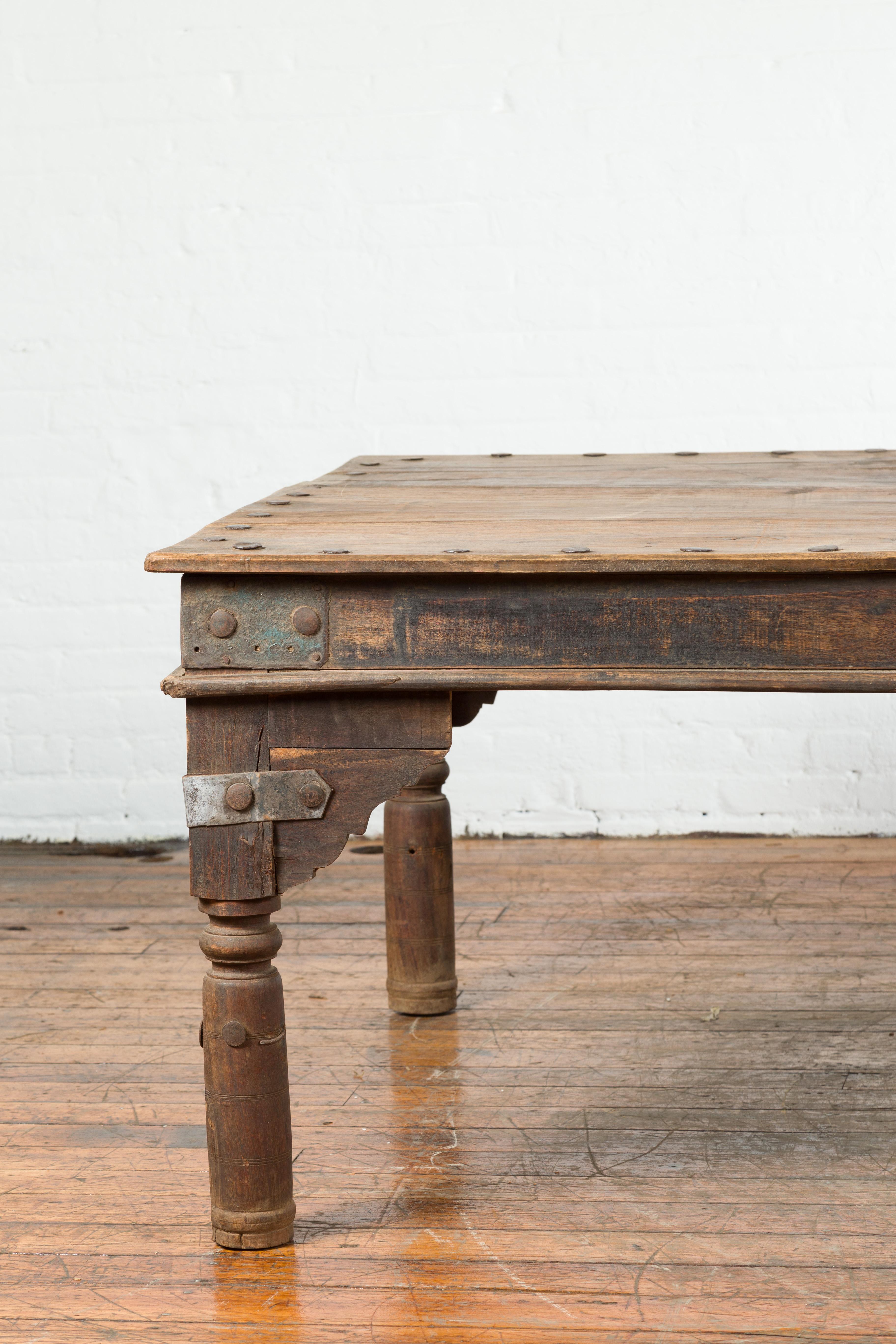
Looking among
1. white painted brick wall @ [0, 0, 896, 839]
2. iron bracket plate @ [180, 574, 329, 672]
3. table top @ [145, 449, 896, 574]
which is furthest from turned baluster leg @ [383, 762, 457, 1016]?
white painted brick wall @ [0, 0, 896, 839]

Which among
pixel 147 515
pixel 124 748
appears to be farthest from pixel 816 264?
pixel 124 748

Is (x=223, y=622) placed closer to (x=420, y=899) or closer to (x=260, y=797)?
(x=260, y=797)

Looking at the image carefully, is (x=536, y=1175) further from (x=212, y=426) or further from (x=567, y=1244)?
(x=212, y=426)

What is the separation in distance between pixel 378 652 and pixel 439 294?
2092 millimetres

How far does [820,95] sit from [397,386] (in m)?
1.13

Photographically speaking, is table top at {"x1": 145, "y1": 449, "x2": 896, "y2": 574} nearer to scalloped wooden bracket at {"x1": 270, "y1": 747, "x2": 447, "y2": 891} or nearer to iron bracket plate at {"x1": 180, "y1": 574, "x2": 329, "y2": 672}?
iron bracket plate at {"x1": 180, "y1": 574, "x2": 329, "y2": 672}

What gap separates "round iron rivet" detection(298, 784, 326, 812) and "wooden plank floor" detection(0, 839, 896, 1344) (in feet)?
1.70

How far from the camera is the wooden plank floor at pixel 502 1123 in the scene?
169 cm

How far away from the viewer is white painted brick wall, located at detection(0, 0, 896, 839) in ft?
11.6

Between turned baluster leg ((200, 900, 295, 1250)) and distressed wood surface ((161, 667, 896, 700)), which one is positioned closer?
distressed wood surface ((161, 667, 896, 700))

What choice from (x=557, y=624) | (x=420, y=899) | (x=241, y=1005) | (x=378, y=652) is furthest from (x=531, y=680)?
(x=420, y=899)

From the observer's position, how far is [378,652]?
1.70 metres

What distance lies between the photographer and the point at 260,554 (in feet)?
5.48

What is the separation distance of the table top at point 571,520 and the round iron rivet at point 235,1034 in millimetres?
504
